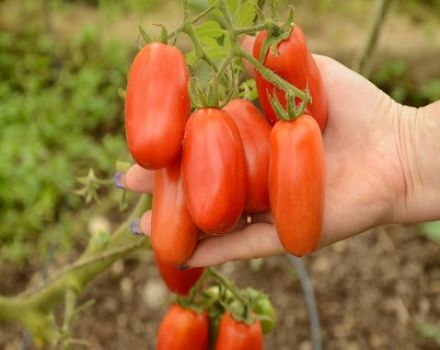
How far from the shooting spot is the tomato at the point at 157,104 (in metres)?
1.13

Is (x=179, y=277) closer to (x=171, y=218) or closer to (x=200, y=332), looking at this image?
(x=200, y=332)

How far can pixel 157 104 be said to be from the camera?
1137mm

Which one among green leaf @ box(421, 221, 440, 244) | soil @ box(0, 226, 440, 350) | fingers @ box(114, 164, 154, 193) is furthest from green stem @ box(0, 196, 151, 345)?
green leaf @ box(421, 221, 440, 244)

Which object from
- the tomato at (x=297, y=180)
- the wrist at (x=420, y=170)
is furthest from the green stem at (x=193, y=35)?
the wrist at (x=420, y=170)

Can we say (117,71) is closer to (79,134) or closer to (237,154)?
(79,134)

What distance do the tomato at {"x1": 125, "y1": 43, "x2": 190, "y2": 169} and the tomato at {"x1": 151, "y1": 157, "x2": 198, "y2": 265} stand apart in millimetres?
67

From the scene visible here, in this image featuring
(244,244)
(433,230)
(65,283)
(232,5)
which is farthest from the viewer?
(433,230)

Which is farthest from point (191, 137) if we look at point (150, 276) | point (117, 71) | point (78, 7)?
point (78, 7)

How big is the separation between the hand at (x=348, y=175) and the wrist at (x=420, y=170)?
0.01 metres

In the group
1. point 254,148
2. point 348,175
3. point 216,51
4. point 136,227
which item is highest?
point 216,51

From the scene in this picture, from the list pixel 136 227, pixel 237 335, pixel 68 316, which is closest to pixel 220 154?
pixel 136 227

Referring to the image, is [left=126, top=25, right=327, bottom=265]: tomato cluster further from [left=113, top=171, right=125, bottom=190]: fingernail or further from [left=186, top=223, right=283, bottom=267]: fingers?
[left=113, top=171, right=125, bottom=190]: fingernail

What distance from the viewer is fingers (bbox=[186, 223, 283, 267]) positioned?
4.33ft

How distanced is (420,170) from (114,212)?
1.56 meters
